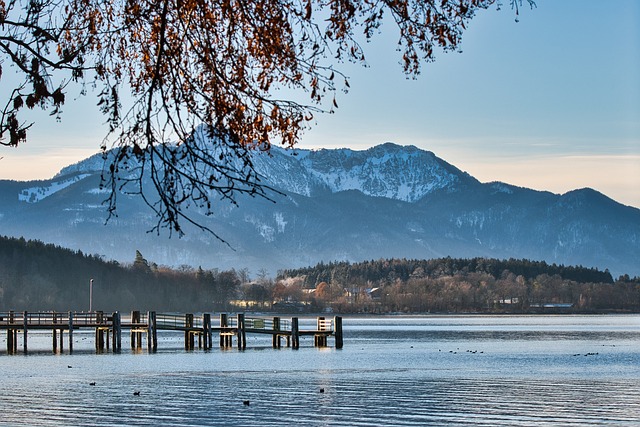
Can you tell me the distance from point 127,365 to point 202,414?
84.7 ft

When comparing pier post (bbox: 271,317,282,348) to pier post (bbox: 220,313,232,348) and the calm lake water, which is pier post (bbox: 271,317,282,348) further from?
the calm lake water

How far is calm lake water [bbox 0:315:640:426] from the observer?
3083 centimetres

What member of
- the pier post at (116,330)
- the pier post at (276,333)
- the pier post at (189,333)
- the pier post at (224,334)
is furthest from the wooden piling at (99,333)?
the pier post at (276,333)

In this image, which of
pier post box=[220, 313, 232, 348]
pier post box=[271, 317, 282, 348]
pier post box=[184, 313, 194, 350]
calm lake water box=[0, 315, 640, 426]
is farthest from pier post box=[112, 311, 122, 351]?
pier post box=[271, 317, 282, 348]

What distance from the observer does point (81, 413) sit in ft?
105

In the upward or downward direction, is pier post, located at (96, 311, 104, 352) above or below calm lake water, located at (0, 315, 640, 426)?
above

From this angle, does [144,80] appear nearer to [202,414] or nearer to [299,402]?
[202,414]

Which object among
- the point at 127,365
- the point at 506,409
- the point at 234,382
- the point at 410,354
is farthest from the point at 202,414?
the point at 410,354

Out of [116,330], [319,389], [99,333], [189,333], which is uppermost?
[116,330]

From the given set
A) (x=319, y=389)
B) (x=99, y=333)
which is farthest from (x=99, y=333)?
(x=319, y=389)

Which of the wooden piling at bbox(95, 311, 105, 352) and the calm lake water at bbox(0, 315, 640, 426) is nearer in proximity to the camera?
the calm lake water at bbox(0, 315, 640, 426)

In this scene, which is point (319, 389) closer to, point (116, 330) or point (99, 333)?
point (116, 330)

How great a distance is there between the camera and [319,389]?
134ft

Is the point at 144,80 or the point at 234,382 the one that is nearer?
the point at 144,80
